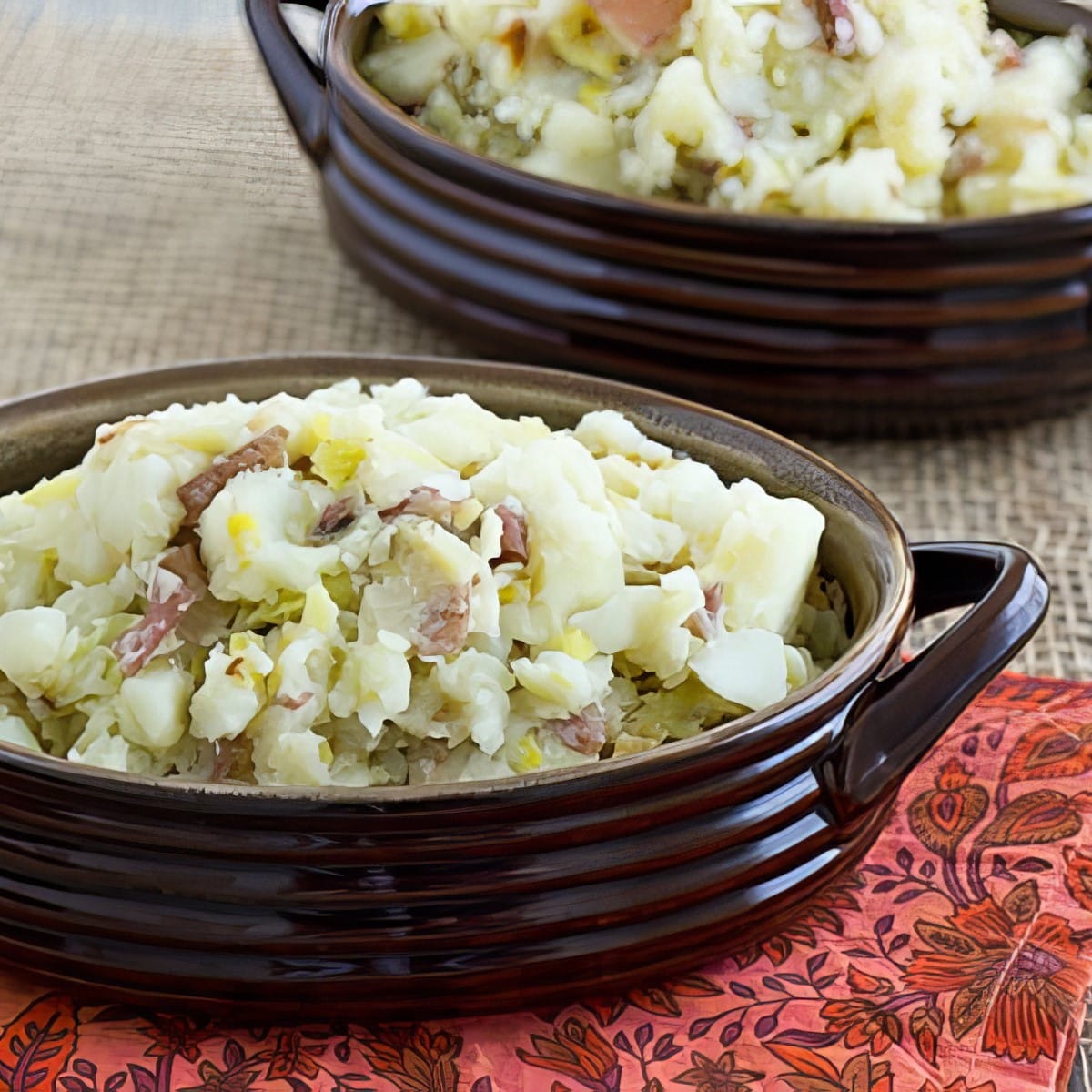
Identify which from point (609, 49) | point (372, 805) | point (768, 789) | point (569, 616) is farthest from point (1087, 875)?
point (609, 49)

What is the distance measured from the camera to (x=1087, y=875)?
116 cm

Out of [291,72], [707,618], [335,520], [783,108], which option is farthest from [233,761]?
[291,72]

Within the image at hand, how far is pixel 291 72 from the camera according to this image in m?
2.07

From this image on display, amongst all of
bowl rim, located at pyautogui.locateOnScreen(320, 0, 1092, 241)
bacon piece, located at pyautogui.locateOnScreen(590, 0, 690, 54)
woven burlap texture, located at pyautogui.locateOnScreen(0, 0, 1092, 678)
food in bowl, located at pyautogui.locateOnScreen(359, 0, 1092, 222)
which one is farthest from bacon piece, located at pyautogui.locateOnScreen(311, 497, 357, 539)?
bacon piece, located at pyautogui.locateOnScreen(590, 0, 690, 54)

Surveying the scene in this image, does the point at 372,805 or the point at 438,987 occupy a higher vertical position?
the point at 372,805

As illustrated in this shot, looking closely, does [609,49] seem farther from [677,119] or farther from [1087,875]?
[1087,875]

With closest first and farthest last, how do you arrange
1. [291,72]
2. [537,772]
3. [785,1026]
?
[537,772] < [785,1026] < [291,72]

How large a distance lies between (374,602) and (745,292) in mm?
816

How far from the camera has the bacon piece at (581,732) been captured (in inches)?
40.6

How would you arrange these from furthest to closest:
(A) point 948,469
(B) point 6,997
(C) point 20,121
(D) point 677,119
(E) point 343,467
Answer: (A) point 948,469, (D) point 677,119, (C) point 20,121, (E) point 343,467, (B) point 6,997

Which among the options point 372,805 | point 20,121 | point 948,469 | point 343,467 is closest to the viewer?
point 372,805

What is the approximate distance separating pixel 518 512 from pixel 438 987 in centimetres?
30

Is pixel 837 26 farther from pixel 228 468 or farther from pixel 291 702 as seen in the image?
pixel 291 702

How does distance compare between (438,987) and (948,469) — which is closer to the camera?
(438,987)
